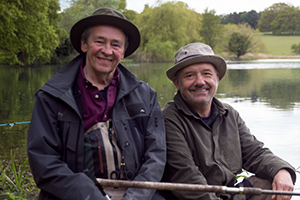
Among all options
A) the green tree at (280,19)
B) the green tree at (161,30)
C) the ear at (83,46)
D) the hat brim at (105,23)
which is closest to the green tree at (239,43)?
the green tree at (161,30)

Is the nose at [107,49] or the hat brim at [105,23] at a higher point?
the hat brim at [105,23]

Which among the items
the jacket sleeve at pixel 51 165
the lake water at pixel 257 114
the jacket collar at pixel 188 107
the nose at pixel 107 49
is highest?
the nose at pixel 107 49

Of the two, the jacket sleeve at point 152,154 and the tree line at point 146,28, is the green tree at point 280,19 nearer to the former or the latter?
the tree line at point 146,28

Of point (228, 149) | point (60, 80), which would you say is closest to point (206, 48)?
point (228, 149)

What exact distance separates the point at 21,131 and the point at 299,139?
6.19 m

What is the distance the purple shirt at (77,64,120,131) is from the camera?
110 inches

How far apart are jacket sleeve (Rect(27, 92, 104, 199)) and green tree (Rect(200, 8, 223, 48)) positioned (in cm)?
→ 8531

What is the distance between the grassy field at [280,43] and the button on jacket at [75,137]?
264 ft

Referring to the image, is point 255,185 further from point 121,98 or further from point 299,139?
point 299,139

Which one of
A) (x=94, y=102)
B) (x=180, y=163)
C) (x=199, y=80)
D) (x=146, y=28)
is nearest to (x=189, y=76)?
(x=199, y=80)

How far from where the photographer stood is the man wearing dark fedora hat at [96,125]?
2.55m

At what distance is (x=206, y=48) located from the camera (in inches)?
130

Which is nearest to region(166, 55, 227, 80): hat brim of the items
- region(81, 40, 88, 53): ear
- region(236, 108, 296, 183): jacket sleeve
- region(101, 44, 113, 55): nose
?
region(236, 108, 296, 183): jacket sleeve

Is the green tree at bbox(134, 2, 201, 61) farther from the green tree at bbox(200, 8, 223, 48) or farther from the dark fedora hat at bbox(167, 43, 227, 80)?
the dark fedora hat at bbox(167, 43, 227, 80)
